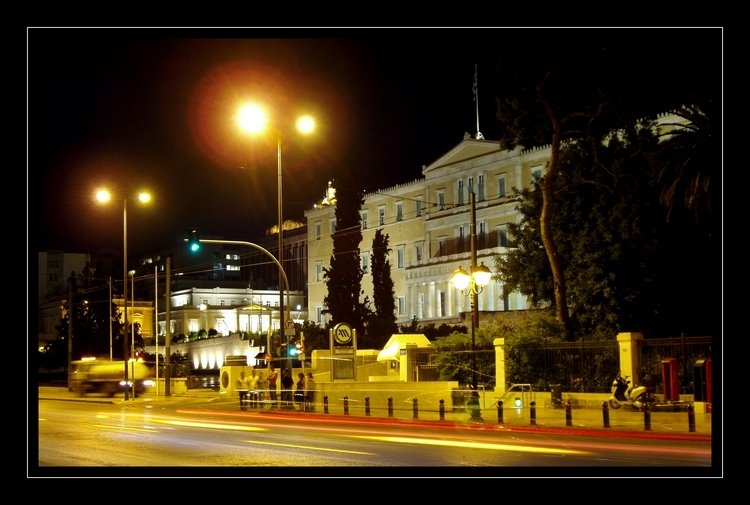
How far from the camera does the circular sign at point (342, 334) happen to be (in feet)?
123

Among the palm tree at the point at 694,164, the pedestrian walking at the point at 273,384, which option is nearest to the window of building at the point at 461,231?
the pedestrian walking at the point at 273,384

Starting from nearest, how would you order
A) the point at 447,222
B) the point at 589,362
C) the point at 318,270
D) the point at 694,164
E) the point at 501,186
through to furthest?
the point at 694,164 → the point at 589,362 → the point at 501,186 → the point at 447,222 → the point at 318,270

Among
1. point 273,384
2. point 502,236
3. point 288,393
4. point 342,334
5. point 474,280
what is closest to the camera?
point 474,280

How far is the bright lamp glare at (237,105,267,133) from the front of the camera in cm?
2888

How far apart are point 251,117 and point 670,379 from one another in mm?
14419

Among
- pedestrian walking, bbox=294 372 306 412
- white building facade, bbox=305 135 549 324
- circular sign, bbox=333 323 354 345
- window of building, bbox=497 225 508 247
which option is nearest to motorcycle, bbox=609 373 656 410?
pedestrian walking, bbox=294 372 306 412

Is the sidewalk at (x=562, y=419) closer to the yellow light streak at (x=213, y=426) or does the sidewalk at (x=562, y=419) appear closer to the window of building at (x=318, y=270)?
the yellow light streak at (x=213, y=426)

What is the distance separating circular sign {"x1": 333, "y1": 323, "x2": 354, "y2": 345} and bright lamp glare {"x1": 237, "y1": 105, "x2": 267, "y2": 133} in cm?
1087

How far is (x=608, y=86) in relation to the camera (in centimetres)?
3638

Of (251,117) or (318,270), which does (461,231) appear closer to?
(318,270)

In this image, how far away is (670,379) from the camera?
1083 inches

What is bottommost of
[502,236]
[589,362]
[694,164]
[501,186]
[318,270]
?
[589,362]

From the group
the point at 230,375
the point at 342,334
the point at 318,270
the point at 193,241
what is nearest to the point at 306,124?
the point at 193,241
